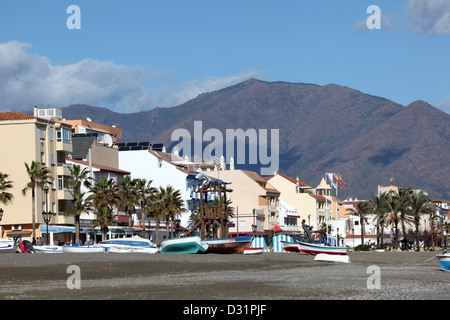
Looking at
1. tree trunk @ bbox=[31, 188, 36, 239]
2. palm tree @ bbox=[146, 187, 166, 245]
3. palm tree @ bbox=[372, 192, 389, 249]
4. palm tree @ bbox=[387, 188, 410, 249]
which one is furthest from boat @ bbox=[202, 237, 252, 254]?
palm tree @ bbox=[372, 192, 389, 249]

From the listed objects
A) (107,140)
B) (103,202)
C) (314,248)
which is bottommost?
(314,248)

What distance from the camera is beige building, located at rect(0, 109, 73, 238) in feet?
256

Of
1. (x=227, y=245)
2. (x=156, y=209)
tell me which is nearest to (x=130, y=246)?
(x=227, y=245)

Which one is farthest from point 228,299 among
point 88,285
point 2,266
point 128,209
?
point 128,209

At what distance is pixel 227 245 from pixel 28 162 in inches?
1181

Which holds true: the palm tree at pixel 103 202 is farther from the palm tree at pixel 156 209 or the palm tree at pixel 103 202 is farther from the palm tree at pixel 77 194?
the palm tree at pixel 156 209

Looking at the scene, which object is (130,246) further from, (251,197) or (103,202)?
(251,197)

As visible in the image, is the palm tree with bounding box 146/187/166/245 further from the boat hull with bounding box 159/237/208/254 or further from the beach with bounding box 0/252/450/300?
the beach with bounding box 0/252/450/300

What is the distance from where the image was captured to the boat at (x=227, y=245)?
56.8 m

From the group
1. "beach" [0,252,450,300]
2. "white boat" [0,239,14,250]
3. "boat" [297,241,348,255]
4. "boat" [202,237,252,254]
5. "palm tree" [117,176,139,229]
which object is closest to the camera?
"beach" [0,252,450,300]

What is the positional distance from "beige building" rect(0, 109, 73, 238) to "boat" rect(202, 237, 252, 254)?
25.7 meters

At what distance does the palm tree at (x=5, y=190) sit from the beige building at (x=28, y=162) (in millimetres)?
627

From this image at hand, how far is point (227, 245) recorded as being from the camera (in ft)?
189
